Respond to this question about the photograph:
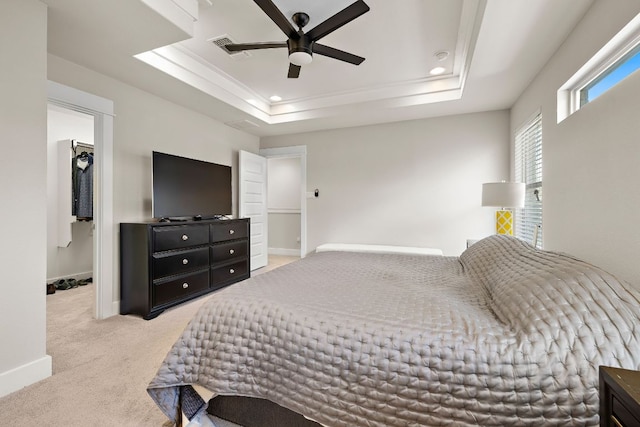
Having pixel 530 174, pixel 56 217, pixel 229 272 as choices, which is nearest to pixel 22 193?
pixel 229 272

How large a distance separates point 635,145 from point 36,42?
130 inches

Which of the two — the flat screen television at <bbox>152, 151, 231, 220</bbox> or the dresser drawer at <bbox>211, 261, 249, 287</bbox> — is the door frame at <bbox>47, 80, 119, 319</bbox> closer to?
the flat screen television at <bbox>152, 151, 231, 220</bbox>

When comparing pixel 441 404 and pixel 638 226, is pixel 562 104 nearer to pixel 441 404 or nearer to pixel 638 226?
pixel 638 226

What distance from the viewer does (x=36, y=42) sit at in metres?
1.77

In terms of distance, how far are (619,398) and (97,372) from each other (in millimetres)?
2541

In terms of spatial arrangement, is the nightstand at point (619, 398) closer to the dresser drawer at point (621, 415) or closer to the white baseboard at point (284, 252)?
the dresser drawer at point (621, 415)

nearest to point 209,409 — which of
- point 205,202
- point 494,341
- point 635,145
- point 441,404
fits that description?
point 441,404

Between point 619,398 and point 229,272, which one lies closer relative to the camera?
point 619,398

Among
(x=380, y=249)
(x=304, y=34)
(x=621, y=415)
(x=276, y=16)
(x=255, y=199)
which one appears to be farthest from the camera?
(x=255, y=199)

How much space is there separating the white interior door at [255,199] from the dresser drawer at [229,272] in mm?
590

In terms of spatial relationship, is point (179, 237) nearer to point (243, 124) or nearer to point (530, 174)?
point (243, 124)

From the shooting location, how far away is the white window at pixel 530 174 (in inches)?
107

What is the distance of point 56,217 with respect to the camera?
4.15 m

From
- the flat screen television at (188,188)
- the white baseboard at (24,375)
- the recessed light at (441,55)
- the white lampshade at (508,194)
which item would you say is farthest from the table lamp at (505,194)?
the white baseboard at (24,375)
